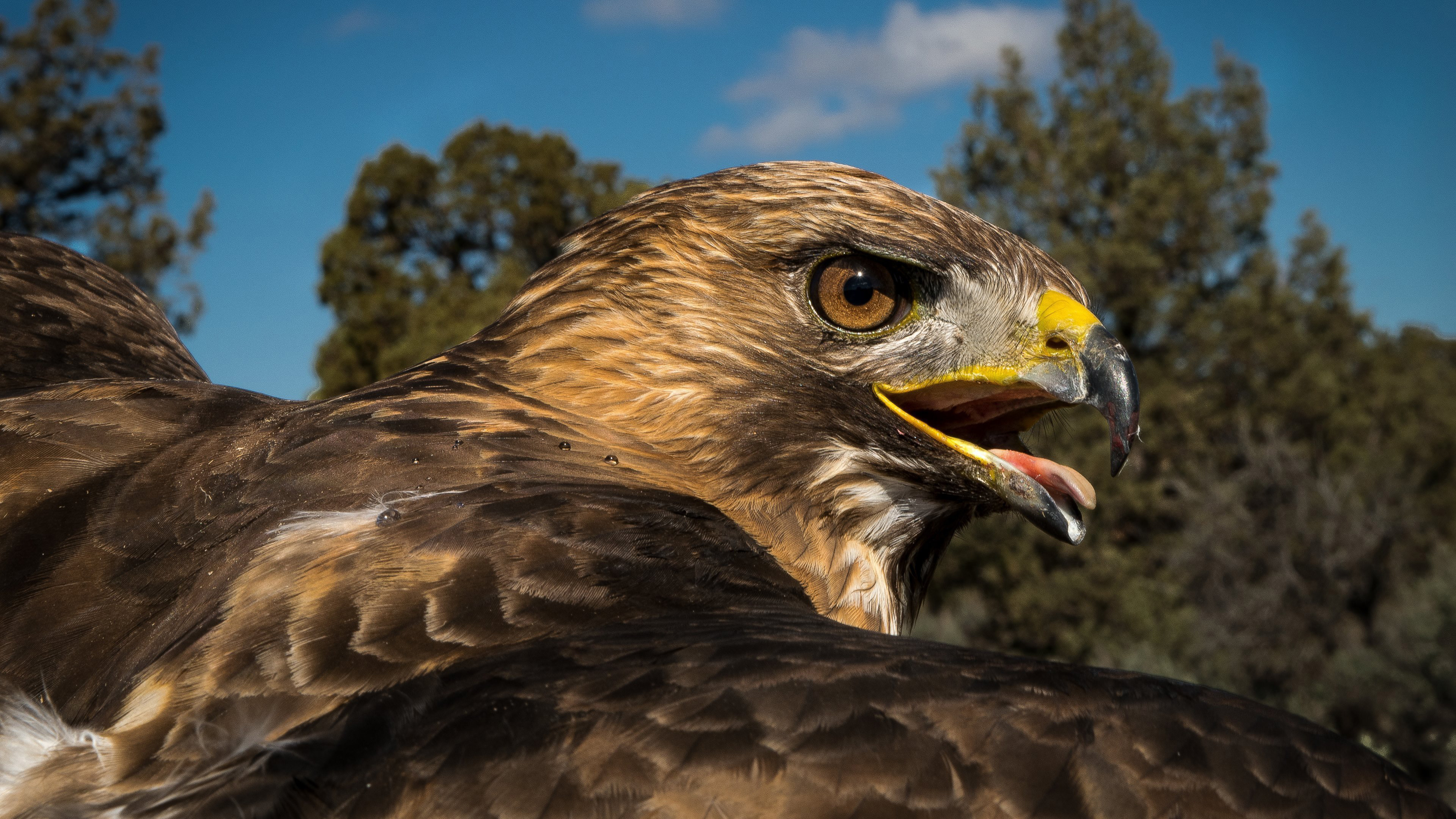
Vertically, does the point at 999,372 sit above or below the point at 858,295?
below

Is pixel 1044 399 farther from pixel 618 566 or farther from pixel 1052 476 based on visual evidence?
pixel 618 566

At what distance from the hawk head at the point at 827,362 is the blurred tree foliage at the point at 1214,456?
63.2 feet

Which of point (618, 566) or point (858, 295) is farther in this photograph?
point (858, 295)

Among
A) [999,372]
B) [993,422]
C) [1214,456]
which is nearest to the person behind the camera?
[999,372]

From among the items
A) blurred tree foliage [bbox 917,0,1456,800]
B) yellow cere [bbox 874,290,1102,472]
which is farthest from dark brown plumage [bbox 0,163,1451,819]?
blurred tree foliage [bbox 917,0,1456,800]

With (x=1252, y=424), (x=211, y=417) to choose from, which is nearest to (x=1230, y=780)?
(x=211, y=417)

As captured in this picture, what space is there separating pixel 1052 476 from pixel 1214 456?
2747 cm

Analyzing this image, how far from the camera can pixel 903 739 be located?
59.4 inches

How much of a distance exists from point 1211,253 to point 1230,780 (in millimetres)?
31776

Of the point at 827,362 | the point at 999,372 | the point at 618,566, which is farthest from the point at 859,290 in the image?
the point at 618,566

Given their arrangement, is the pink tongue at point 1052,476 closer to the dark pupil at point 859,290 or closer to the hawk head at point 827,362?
the hawk head at point 827,362

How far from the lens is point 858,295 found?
2.94 metres

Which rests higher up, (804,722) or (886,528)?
(886,528)

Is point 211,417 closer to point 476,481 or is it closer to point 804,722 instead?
point 476,481
